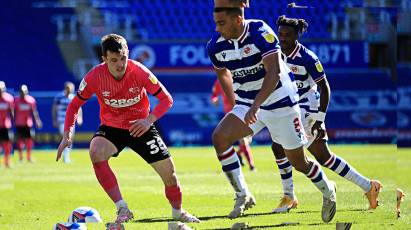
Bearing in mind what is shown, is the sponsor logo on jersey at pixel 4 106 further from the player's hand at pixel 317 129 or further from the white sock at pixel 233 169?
the white sock at pixel 233 169

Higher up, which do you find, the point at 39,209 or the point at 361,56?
the point at 39,209

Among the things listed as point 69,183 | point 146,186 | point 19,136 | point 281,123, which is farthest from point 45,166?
point 281,123

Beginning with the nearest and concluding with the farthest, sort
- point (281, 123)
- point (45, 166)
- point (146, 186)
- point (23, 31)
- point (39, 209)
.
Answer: point (281, 123) → point (39, 209) → point (146, 186) → point (45, 166) → point (23, 31)

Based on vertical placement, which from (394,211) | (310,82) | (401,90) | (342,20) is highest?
(310,82)

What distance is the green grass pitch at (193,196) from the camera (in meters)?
8.77

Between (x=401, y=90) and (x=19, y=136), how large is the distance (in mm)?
14340

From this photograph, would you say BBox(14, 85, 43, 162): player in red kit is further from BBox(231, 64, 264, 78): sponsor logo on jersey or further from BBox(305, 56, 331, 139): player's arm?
BBox(231, 64, 264, 78): sponsor logo on jersey

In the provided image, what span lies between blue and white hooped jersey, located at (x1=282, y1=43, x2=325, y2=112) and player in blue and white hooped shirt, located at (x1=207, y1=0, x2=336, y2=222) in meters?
1.05

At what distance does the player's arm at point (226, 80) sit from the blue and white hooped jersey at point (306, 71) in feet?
3.76

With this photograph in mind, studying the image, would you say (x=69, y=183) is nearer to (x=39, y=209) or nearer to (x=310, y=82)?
(x=39, y=209)

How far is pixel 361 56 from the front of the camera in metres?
31.4

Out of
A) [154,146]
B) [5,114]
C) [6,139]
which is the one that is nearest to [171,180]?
[154,146]

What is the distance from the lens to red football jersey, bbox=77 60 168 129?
810 cm

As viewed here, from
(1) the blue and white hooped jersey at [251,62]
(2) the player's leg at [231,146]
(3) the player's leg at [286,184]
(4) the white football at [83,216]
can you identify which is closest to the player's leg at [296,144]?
(1) the blue and white hooped jersey at [251,62]
